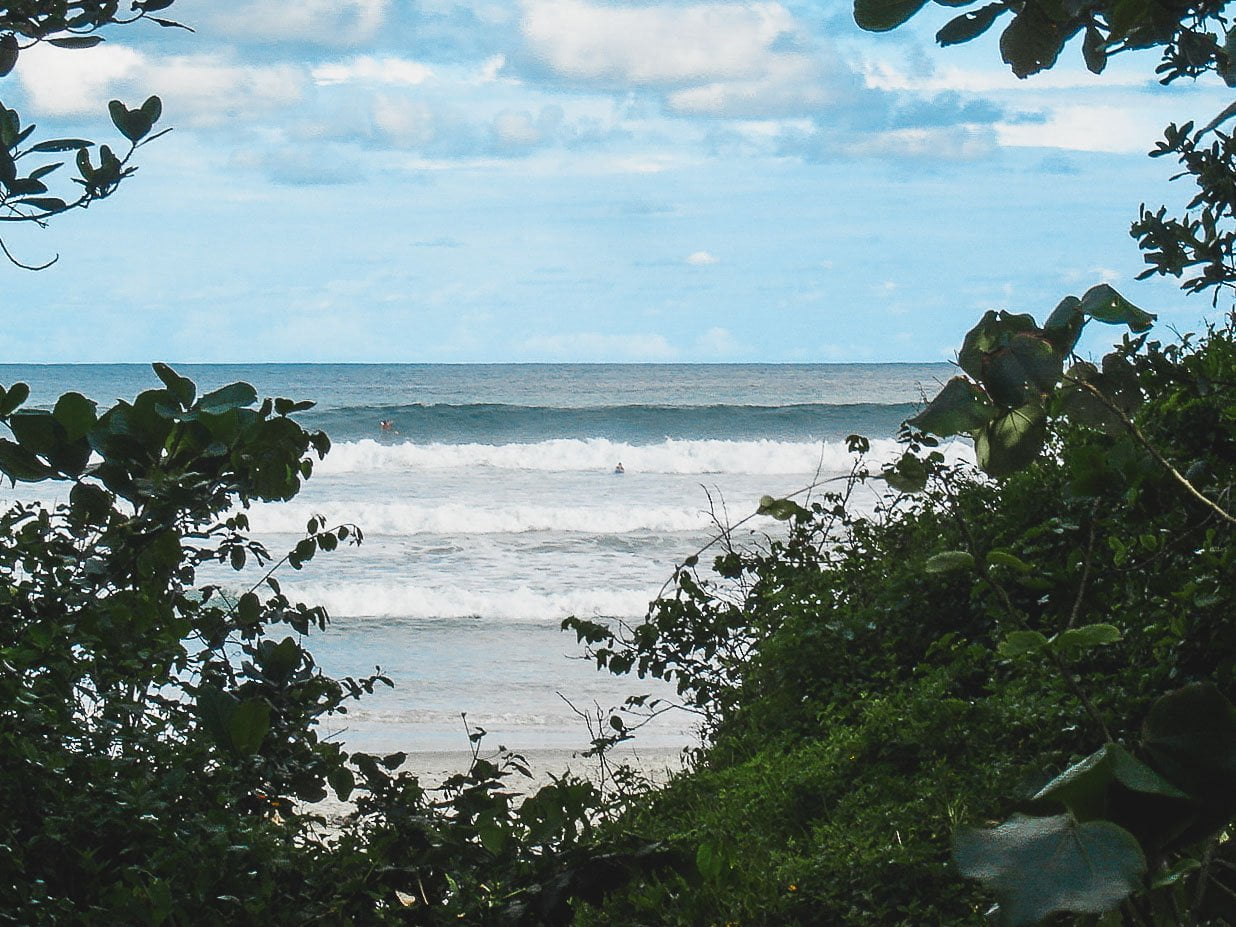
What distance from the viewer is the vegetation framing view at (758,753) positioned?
0.71 meters

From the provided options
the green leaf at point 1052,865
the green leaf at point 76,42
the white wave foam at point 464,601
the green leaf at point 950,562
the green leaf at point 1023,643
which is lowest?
the white wave foam at point 464,601

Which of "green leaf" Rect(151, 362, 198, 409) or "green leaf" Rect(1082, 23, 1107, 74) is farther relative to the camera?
"green leaf" Rect(151, 362, 198, 409)

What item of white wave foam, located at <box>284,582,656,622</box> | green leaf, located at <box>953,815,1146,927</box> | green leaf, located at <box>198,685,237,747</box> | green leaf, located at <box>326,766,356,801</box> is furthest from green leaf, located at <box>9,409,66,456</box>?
white wave foam, located at <box>284,582,656,622</box>

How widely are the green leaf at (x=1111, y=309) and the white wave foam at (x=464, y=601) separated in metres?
8.86

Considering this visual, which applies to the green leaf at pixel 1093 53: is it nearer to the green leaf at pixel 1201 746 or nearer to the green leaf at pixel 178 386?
the green leaf at pixel 1201 746

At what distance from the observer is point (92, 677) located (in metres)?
2.36

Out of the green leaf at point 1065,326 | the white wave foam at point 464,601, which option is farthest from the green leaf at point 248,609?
the white wave foam at point 464,601

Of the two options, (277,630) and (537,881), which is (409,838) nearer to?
(537,881)

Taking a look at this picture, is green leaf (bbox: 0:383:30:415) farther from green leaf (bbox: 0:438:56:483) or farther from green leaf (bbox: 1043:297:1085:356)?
green leaf (bbox: 1043:297:1085:356)

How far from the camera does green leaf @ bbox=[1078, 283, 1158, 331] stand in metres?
0.75

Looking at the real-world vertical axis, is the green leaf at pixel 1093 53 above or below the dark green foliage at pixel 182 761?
above

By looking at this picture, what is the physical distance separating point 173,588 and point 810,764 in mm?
1889

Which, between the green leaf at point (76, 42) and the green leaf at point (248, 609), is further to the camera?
the green leaf at point (248, 609)

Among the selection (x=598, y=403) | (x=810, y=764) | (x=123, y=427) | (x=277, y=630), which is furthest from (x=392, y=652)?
(x=598, y=403)
